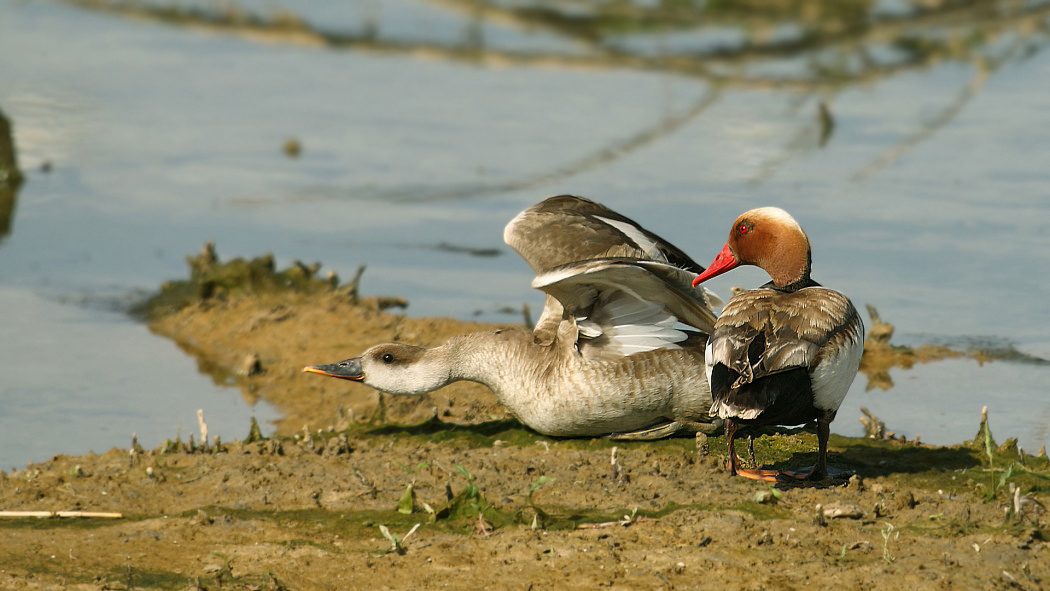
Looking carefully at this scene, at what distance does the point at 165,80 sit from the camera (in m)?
14.0

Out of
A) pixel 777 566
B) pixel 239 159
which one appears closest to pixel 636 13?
pixel 239 159

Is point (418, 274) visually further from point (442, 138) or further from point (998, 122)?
point (998, 122)

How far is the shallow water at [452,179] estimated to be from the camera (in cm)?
777

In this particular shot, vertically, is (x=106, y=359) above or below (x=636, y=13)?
below

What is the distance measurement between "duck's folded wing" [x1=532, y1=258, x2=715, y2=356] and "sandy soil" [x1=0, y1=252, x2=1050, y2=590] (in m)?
0.48

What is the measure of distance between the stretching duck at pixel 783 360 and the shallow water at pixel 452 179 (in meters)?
1.37

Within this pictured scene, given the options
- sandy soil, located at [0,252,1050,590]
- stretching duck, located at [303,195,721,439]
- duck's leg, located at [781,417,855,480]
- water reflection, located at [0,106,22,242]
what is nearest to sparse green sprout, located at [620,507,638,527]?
sandy soil, located at [0,252,1050,590]

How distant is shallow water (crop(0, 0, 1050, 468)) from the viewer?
777 cm

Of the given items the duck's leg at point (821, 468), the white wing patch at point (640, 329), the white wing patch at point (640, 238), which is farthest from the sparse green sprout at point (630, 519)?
the white wing patch at point (640, 238)

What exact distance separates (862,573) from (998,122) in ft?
26.0

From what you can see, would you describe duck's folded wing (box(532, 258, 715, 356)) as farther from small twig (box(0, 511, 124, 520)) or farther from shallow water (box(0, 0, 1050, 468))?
small twig (box(0, 511, 124, 520))

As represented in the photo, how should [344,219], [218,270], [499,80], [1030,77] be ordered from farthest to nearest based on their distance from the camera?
1. [499,80]
2. [1030,77]
3. [344,219]
4. [218,270]

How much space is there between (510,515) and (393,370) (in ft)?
5.41

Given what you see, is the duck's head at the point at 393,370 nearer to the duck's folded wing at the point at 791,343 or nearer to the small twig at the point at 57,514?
the small twig at the point at 57,514
